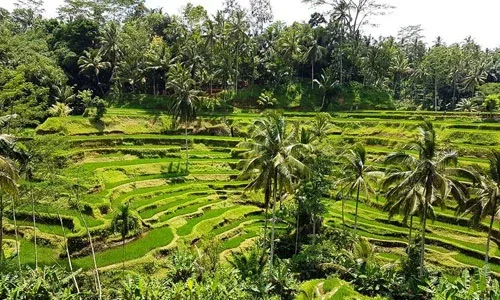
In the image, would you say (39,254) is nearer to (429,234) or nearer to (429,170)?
(429,170)

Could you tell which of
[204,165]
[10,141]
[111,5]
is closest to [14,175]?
[10,141]

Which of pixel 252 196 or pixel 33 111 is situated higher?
pixel 33 111

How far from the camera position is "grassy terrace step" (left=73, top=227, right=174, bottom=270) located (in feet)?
86.0

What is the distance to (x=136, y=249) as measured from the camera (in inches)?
1114

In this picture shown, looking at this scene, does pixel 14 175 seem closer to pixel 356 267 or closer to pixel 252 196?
pixel 356 267

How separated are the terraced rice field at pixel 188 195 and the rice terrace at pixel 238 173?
18 centimetres

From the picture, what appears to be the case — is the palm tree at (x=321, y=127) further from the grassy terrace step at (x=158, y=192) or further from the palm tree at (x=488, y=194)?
the palm tree at (x=488, y=194)

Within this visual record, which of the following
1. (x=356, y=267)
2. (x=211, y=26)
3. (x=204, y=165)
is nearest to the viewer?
(x=356, y=267)

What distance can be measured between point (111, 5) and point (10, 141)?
76479 mm

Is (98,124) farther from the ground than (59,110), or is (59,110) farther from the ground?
(59,110)

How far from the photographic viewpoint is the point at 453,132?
49.3 meters

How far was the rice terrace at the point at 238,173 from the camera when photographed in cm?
2488

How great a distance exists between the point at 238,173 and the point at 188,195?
812cm

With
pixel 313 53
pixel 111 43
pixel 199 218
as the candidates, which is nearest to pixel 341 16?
pixel 313 53
